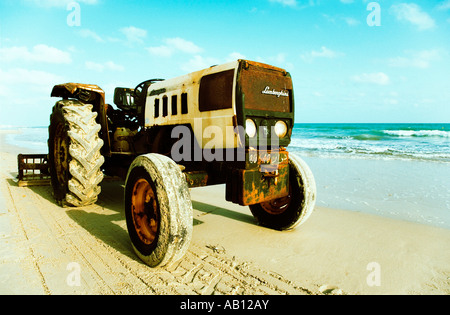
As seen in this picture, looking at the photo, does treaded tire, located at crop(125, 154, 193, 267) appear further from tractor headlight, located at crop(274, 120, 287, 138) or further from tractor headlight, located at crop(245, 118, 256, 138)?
tractor headlight, located at crop(274, 120, 287, 138)

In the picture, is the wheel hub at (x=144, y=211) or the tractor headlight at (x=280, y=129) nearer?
the wheel hub at (x=144, y=211)

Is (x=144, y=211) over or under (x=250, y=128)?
under

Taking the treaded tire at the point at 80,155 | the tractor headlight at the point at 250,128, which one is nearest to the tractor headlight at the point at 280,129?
the tractor headlight at the point at 250,128

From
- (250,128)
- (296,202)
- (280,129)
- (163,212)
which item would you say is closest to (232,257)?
(163,212)

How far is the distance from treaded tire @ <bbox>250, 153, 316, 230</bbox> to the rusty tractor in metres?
0.01

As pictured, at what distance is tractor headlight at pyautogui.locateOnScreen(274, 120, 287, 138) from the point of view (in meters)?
2.94

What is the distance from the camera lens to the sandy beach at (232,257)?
7.39 ft

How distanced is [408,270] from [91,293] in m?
2.66

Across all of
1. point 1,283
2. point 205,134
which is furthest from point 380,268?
point 1,283

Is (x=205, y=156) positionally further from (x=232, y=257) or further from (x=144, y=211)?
(x=232, y=257)

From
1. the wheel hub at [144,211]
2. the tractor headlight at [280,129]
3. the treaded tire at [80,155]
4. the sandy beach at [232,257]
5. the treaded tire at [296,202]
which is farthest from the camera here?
the treaded tire at [80,155]

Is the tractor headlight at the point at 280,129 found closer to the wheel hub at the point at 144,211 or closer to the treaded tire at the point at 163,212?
the treaded tire at the point at 163,212

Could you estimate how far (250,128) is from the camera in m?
2.72

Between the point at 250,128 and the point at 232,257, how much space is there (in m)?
1.26
